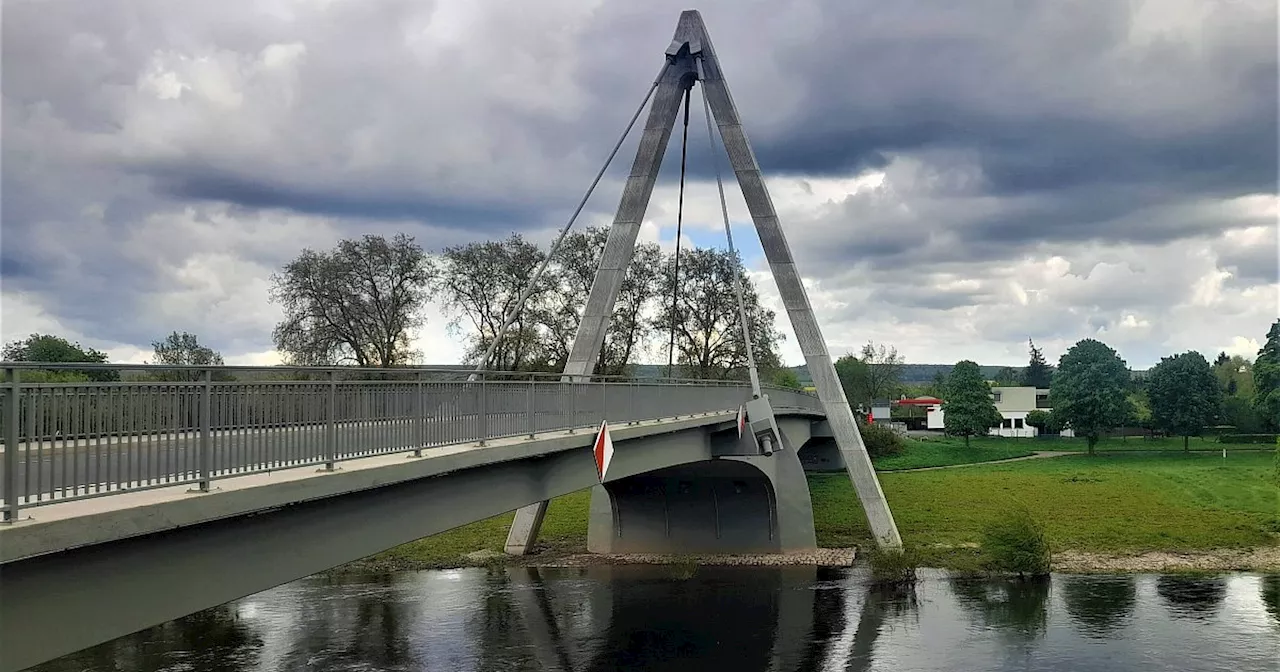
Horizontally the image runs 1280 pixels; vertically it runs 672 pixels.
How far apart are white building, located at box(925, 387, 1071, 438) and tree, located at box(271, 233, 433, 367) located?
5928 centimetres

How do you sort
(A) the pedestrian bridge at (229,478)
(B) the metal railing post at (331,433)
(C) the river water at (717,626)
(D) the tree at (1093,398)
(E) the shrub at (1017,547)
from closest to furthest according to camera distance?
1. (A) the pedestrian bridge at (229,478)
2. (B) the metal railing post at (331,433)
3. (C) the river water at (717,626)
4. (E) the shrub at (1017,547)
5. (D) the tree at (1093,398)

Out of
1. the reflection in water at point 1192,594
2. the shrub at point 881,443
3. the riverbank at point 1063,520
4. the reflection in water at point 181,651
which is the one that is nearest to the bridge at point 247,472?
the reflection in water at point 181,651

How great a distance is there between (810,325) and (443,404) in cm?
2261

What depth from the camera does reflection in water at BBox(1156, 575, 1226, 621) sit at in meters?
24.7

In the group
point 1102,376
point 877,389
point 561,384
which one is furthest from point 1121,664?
point 877,389

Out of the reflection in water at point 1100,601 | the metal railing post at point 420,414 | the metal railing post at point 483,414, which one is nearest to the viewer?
the metal railing post at point 420,414

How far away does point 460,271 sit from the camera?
173ft

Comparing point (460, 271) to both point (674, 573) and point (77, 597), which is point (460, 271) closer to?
point (674, 573)

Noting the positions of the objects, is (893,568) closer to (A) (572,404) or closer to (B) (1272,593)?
(B) (1272,593)

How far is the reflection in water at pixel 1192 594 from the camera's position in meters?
24.7

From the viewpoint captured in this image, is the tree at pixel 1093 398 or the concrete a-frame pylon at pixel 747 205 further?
the tree at pixel 1093 398

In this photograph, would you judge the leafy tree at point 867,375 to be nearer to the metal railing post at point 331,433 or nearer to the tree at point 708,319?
the tree at point 708,319

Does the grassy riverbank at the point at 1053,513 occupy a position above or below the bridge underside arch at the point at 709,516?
below

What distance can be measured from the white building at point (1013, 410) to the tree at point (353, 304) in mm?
59282
